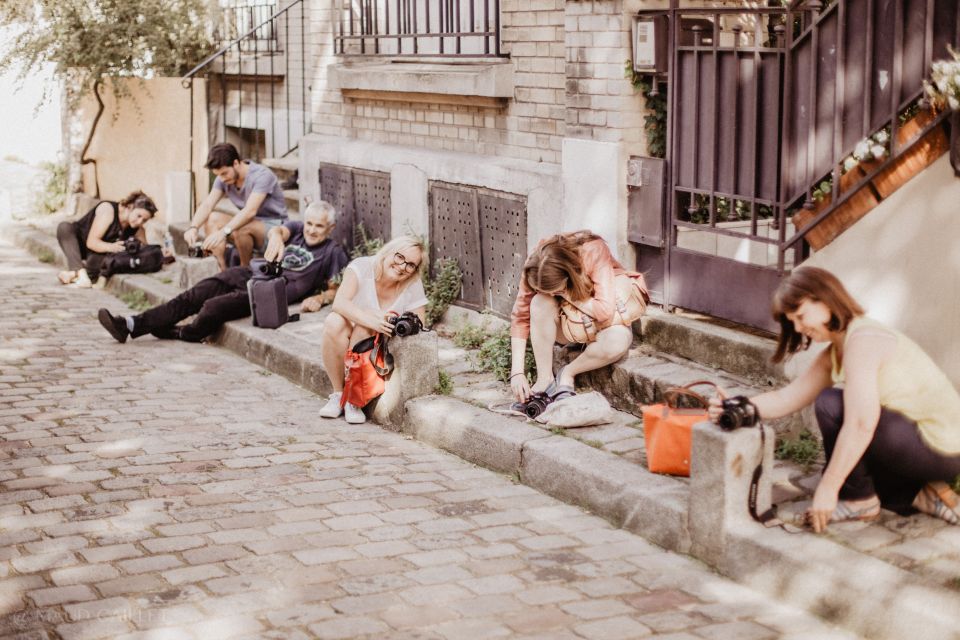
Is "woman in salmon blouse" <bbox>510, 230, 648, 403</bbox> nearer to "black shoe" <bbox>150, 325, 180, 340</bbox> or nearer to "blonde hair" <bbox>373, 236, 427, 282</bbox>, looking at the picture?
"blonde hair" <bbox>373, 236, 427, 282</bbox>

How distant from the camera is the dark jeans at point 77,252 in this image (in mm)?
11977

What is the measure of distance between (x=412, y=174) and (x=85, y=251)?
406cm

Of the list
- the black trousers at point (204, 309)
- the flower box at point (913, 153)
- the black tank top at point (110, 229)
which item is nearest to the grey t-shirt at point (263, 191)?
the black trousers at point (204, 309)

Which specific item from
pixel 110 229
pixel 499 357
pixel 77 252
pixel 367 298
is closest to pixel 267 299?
pixel 367 298

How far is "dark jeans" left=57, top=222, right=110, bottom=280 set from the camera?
39.3 feet

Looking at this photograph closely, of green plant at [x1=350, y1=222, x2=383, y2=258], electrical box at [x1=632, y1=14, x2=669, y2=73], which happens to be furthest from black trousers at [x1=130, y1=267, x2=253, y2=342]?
electrical box at [x1=632, y1=14, x2=669, y2=73]

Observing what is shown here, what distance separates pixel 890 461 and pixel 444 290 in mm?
4754

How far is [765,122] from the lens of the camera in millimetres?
6664

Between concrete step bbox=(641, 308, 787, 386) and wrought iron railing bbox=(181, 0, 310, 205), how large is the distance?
6392 millimetres

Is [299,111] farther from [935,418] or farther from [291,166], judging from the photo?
[935,418]

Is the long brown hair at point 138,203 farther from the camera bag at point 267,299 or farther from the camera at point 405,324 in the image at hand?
the camera at point 405,324

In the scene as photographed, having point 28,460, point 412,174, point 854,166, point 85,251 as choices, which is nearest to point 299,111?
point 85,251

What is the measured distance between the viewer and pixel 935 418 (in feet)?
16.0

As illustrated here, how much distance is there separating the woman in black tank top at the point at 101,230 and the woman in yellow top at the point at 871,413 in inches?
312
